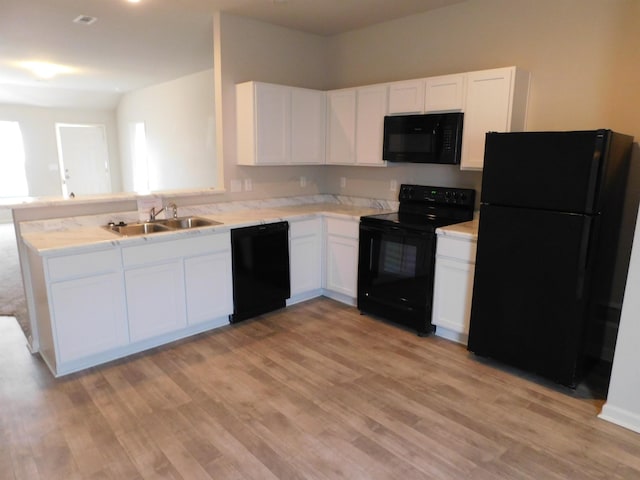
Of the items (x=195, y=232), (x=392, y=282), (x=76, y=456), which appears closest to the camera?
(x=76, y=456)

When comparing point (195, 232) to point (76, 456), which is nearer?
point (76, 456)

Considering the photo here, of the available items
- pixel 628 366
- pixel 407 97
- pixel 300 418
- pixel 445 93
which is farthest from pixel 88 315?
pixel 628 366

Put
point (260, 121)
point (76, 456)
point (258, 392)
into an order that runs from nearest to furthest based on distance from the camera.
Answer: point (76, 456) → point (258, 392) → point (260, 121)

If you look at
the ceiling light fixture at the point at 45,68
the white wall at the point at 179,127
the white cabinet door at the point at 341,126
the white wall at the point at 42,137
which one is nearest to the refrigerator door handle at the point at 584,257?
the white cabinet door at the point at 341,126

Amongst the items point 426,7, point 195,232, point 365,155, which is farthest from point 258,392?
point 426,7

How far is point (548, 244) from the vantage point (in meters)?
2.52

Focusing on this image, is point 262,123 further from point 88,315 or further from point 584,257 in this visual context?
point 584,257

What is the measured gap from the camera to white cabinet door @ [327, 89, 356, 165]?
4.08 metres

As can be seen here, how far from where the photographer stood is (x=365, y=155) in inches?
158

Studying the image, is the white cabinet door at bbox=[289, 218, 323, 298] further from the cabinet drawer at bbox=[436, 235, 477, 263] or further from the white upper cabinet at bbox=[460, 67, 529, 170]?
the white upper cabinet at bbox=[460, 67, 529, 170]

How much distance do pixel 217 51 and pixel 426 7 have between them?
1.89 meters

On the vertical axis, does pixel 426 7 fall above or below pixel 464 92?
above

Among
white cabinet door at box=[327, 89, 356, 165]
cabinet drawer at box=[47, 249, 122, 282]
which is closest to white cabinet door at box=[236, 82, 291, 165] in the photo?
white cabinet door at box=[327, 89, 356, 165]

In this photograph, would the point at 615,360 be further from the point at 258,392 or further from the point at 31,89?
the point at 31,89
